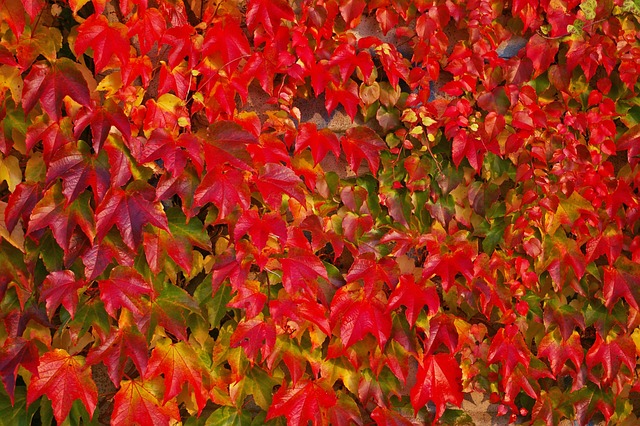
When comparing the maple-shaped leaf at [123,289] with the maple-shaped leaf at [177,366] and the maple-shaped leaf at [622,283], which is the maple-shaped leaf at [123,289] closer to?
the maple-shaped leaf at [177,366]

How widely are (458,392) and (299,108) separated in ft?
3.68

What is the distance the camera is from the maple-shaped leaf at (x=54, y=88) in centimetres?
213

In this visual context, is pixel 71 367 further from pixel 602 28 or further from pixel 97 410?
pixel 602 28

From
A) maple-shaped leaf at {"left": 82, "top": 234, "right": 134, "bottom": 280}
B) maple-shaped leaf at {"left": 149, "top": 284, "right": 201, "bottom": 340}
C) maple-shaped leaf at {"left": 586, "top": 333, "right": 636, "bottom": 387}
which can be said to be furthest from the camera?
maple-shaped leaf at {"left": 586, "top": 333, "right": 636, "bottom": 387}

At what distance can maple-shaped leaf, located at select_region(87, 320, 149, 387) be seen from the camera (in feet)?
7.37

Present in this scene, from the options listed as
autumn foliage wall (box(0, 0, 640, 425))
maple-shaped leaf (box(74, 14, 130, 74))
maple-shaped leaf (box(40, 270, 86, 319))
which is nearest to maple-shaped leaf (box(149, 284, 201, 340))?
autumn foliage wall (box(0, 0, 640, 425))

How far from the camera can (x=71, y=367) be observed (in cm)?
228

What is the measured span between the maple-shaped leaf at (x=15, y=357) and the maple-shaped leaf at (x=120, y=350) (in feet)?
0.54

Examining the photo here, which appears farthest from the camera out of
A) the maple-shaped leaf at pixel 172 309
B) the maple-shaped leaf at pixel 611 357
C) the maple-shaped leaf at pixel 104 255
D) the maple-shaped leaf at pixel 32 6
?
the maple-shaped leaf at pixel 611 357

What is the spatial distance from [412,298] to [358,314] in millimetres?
184

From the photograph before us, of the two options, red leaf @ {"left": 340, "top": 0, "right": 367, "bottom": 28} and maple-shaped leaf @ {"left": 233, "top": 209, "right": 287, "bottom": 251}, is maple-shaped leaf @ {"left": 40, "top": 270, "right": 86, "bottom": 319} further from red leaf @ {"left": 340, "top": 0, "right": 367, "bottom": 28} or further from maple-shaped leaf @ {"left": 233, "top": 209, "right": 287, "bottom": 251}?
red leaf @ {"left": 340, "top": 0, "right": 367, "bottom": 28}

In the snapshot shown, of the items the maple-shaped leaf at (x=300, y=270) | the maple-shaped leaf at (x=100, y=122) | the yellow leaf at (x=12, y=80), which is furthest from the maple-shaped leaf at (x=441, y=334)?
the yellow leaf at (x=12, y=80)

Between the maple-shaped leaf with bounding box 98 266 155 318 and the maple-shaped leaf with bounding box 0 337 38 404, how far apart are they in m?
0.27

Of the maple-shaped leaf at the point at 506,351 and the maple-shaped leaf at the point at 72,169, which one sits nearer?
the maple-shaped leaf at the point at 72,169
